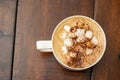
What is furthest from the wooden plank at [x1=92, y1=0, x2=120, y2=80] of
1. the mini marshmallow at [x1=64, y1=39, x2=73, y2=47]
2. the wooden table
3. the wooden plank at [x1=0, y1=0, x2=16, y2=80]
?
the wooden plank at [x1=0, y1=0, x2=16, y2=80]

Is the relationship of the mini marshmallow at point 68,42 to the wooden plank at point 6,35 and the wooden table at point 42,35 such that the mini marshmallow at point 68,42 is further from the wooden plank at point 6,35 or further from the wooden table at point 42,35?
the wooden plank at point 6,35

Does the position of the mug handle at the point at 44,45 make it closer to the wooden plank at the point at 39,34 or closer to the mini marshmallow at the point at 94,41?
the wooden plank at the point at 39,34

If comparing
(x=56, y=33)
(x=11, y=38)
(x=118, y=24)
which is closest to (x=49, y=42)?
(x=56, y=33)

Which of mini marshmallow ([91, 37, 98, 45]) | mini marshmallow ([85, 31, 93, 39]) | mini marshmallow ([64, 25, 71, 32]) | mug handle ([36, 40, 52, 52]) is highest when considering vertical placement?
mini marshmallow ([64, 25, 71, 32])

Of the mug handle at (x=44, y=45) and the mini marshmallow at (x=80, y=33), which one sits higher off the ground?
the mini marshmallow at (x=80, y=33)

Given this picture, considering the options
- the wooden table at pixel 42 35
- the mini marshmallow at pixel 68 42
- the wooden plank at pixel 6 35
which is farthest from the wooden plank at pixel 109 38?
the wooden plank at pixel 6 35

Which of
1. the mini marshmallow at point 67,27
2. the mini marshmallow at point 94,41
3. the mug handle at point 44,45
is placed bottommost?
the mug handle at point 44,45

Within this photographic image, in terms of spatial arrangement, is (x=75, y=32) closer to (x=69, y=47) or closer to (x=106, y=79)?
(x=69, y=47)

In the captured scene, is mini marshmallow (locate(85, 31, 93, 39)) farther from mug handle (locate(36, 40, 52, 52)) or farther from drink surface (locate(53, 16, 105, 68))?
mug handle (locate(36, 40, 52, 52))
